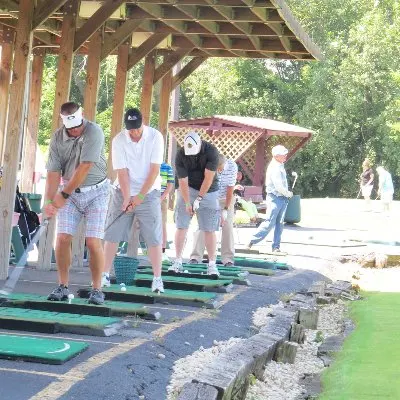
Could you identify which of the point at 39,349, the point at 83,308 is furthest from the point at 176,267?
the point at 39,349

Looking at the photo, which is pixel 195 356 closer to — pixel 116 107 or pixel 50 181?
pixel 50 181

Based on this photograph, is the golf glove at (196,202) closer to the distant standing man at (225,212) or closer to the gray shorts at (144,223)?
the distant standing man at (225,212)

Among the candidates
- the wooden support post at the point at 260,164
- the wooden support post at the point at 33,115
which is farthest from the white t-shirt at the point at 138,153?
the wooden support post at the point at 260,164

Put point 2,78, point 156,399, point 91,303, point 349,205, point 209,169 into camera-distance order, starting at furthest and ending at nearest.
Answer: point 349,205 → point 2,78 → point 209,169 → point 91,303 → point 156,399

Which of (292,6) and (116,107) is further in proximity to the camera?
(292,6)

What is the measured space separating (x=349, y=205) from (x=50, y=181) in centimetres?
3022

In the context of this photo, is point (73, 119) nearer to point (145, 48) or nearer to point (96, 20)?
point (96, 20)

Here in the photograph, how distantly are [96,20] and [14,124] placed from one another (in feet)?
5.81

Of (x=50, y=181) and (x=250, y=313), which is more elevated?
(x=50, y=181)

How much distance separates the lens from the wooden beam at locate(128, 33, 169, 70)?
15594 mm

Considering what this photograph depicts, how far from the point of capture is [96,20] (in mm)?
13211

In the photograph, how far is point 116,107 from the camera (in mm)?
15297

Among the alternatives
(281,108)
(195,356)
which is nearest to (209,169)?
(195,356)

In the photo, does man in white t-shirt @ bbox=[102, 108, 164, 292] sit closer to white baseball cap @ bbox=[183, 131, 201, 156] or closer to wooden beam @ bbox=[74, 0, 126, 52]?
white baseball cap @ bbox=[183, 131, 201, 156]
